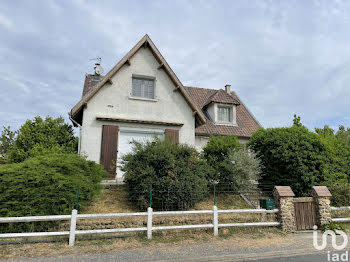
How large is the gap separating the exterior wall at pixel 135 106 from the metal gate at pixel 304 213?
19.7 feet

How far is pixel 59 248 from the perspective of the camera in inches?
224

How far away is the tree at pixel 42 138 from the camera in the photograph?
1120 cm

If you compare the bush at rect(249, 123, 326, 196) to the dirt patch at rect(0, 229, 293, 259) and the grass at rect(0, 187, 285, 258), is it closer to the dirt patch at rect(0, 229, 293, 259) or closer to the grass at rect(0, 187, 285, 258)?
the grass at rect(0, 187, 285, 258)

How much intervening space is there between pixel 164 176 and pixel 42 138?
24.6 feet

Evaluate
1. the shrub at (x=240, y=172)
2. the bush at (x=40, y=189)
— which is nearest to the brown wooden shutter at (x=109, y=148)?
the bush at (x=40, y=189)

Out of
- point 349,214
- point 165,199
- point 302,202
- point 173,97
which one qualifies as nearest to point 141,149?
point 165,199

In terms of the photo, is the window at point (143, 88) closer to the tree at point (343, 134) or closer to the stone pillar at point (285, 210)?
the stone pillar at point (285, 210)

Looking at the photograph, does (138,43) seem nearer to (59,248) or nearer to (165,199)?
(165,199)

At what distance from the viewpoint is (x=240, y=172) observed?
31.2 ft

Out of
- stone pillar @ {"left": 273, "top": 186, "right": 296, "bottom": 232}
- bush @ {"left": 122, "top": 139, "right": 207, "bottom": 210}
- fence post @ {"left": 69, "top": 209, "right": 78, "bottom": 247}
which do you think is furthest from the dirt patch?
bush @ {"left": 122, "top": 139, "right": 207, "bottom": 210}

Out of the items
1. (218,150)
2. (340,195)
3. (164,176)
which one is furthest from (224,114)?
(164,176)

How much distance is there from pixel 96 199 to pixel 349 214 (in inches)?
394

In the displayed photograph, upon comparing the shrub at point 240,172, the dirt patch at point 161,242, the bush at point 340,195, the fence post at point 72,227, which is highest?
the shrub at point 240,172

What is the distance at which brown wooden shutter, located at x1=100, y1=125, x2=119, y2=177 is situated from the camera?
10.8m
